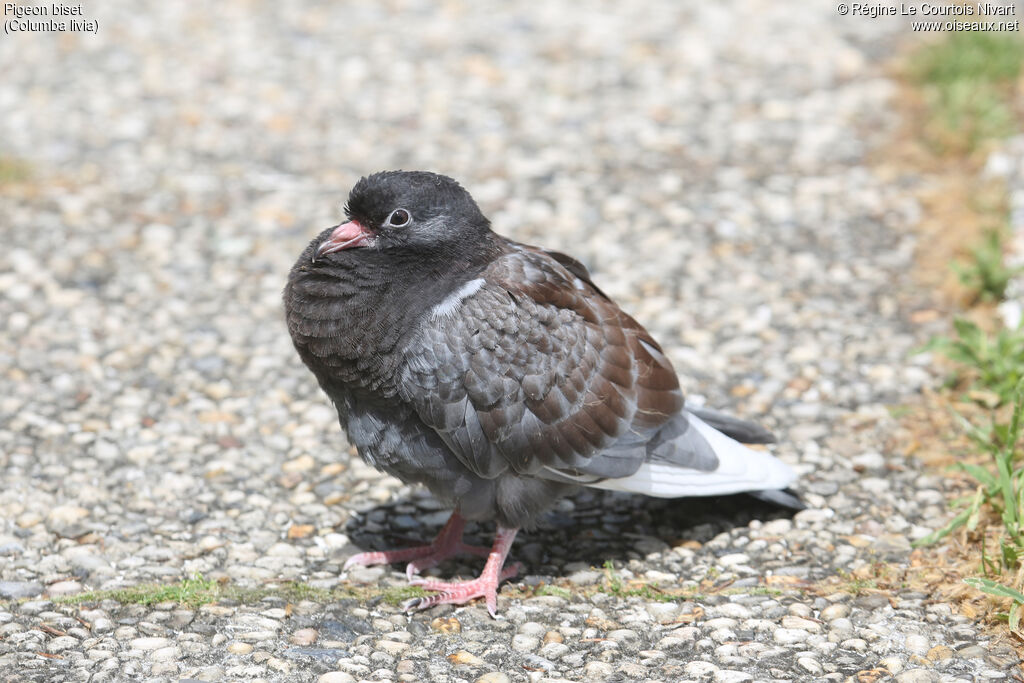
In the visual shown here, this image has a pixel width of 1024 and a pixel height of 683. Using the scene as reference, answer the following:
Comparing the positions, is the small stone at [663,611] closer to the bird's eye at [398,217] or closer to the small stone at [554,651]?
the small stone at [554,651]

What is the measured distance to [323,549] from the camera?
4.95 meters

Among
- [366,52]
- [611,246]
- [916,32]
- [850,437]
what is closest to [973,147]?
[916,32]

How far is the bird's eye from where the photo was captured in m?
4.34

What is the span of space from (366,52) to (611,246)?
3.33 m

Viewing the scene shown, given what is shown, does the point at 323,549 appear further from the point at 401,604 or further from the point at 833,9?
the point at 833,9

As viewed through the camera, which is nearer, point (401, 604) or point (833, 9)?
point (401, 604)

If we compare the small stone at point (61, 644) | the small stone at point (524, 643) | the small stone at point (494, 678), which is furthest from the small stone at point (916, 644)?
the small stone at point (61, 644)

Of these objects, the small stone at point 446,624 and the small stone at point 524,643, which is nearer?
the small stone at point 524,643

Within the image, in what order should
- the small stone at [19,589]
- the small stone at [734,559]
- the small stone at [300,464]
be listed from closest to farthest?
the small stone at [19,589] → the small stone at [734,559] → the small stone at [300,464]

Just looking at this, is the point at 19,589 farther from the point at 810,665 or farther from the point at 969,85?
the point at 969,85

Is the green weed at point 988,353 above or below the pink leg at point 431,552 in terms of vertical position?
above

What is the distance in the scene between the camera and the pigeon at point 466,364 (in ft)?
14.1

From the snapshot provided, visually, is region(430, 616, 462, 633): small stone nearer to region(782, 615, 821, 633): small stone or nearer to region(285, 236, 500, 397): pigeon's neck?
region(285, 236, 500, 397): pigeon's neck

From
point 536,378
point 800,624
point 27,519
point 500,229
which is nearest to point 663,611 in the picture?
point 800,624
